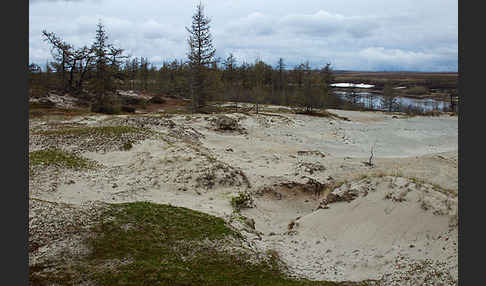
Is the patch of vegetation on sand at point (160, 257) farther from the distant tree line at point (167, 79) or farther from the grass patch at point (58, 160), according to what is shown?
the distant tree line at point (167, 79)

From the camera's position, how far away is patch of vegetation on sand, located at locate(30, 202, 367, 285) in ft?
22.8

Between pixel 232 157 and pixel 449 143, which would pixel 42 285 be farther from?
pixel 449 143

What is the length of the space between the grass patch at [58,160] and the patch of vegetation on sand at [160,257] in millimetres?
6546

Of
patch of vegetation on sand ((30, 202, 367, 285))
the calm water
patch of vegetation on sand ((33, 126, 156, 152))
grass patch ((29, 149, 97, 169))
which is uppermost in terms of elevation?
the calm water

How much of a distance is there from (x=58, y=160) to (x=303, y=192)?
10.2 metres

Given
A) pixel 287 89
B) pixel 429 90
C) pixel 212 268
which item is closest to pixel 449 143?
pixel 212 268

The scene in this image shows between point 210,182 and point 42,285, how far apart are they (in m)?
8.22

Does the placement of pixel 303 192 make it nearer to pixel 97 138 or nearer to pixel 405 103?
pixel 97 138

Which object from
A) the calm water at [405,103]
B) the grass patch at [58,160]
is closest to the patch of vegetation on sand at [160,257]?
the grass patch at [58,160]

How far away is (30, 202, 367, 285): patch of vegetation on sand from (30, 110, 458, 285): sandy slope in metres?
1.00

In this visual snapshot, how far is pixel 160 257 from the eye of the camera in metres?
7.76

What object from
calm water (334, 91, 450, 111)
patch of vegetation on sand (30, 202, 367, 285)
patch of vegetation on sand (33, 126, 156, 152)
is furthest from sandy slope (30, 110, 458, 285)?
calm water (334, 91, 450, 111)

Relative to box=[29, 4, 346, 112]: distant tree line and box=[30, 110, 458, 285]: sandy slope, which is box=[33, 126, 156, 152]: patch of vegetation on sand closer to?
box=[30, 110, 458, 285]: sandy slope

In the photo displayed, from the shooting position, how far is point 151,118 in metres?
25.6
